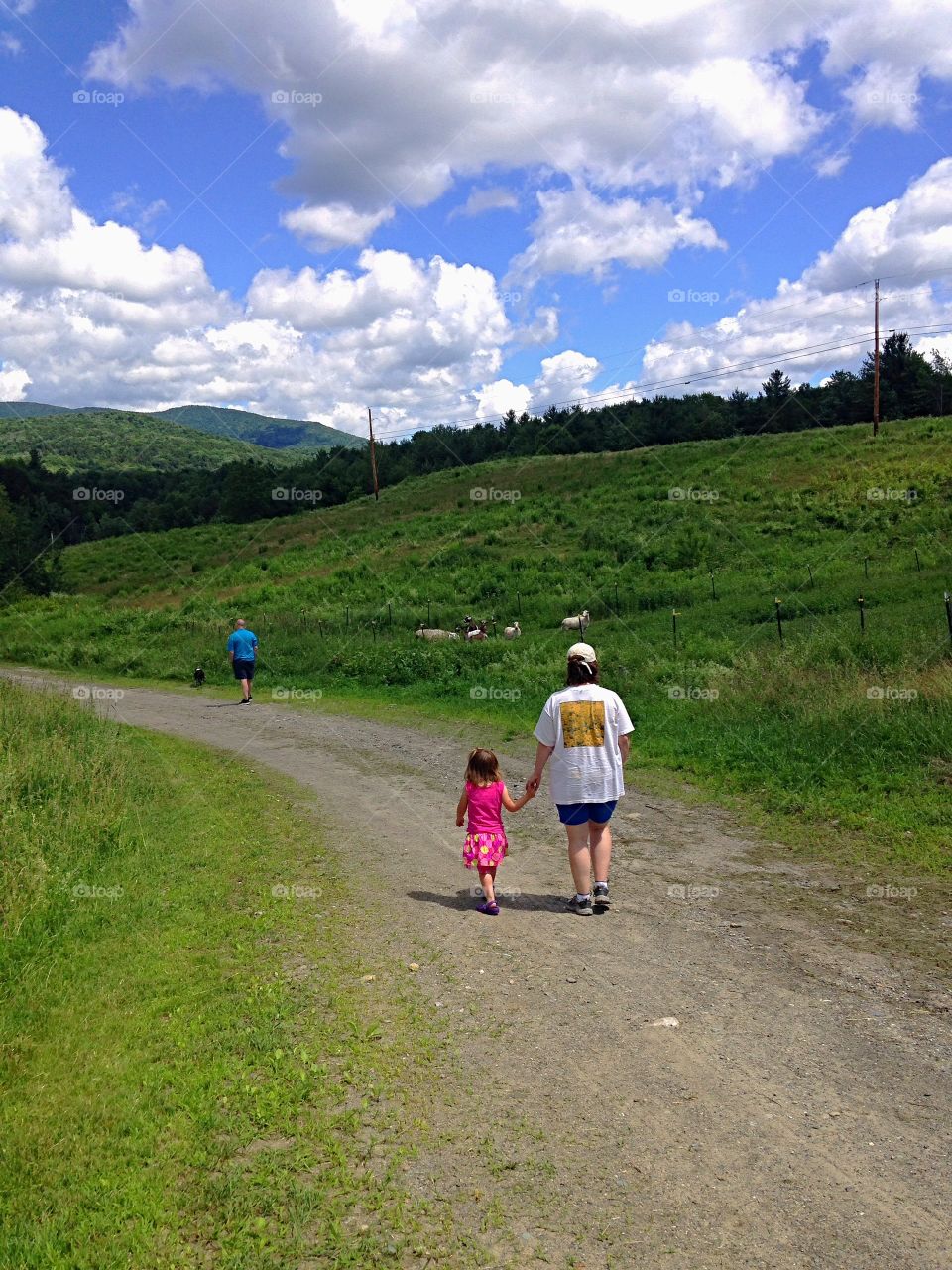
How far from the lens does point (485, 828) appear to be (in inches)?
287

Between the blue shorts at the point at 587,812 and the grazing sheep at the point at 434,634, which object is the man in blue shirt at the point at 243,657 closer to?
the grazing sheep at the point at 434,634

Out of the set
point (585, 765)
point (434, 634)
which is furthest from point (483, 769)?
point (434, 634)

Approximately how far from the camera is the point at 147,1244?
11.5 feet

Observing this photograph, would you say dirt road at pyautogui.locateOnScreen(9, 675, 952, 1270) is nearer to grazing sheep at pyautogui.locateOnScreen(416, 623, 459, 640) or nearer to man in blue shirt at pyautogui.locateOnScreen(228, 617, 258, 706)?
man in blue shirt at pyautogui.locateOnScreen(228, 617, 258, 706)

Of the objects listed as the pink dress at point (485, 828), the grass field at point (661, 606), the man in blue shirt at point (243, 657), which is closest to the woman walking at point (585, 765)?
the pink dress at point (485, 828)

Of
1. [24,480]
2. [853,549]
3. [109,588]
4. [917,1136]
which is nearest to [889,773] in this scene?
[917,1136]

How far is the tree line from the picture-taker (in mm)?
89500

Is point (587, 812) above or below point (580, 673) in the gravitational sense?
below

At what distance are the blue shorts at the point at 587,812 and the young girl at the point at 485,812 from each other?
1.21ft

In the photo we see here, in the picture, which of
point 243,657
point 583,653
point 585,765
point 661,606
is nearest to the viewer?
point 585,765

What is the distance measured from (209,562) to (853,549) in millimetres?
38311

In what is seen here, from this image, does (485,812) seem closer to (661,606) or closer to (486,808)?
(486,808)

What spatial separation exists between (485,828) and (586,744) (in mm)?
1168

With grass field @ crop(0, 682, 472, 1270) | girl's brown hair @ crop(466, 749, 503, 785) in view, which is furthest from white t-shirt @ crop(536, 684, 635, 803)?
grass field @ crop(0, 682, 472, 1270)
